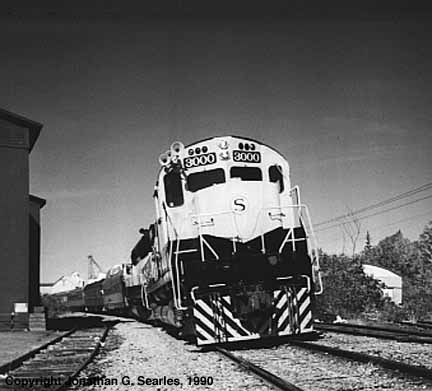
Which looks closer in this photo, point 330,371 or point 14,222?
point 330,371

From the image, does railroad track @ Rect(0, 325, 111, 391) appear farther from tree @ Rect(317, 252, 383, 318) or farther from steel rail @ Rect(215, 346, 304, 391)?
tree @ Rect(317, 252, 383, 318)

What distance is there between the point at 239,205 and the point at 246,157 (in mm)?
671

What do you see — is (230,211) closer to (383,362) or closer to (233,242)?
(233,242)

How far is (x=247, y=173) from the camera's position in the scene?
828 cm

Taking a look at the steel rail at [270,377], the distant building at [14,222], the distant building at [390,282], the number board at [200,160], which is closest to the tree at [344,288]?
the distant building at [14,222]

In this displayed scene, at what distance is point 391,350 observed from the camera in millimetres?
6910

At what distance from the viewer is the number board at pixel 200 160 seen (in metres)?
8.16

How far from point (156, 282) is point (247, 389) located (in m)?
5.18

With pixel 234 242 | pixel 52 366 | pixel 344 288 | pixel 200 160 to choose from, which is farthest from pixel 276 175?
pixel 344 288

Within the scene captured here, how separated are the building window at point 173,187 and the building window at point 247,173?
711 millimetres

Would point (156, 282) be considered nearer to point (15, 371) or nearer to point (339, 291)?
point (15, 371)

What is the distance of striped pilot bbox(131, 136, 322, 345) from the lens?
25.1 feet

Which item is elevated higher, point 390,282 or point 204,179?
point 204,179

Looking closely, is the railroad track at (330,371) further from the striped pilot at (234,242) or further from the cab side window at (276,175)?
the cab side window at (276,175)
